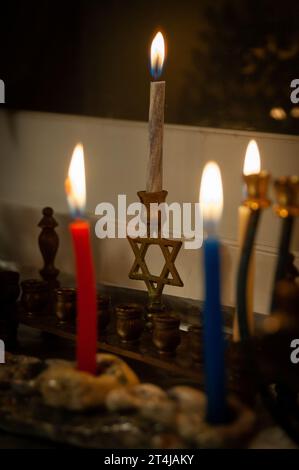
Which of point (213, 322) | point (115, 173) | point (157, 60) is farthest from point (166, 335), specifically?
point (115, 173)

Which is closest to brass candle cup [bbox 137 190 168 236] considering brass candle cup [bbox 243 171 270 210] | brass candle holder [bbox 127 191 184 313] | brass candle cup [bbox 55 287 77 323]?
brass candle holder [bbox 127 191 184 313]

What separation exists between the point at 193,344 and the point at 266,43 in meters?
0.40

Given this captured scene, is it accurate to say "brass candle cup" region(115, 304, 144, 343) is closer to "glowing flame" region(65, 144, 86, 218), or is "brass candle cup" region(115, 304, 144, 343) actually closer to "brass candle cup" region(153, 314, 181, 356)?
"brass candle cup" region(153, 314, 181, 356)

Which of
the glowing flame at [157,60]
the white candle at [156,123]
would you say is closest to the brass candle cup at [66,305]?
the white candle at [156,123]

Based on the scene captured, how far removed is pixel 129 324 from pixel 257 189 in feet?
0.76

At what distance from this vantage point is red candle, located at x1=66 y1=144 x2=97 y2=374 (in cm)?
64

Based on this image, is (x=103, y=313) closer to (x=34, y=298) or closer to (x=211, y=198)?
(x=34, y=298)

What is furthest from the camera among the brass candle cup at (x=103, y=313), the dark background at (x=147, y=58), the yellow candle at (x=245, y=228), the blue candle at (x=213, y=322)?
the dark background at (x=147, y=58)

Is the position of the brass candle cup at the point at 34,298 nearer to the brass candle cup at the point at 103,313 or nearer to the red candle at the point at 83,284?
the brass candle cup at the point at 103,313

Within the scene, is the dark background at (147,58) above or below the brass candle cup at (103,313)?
above

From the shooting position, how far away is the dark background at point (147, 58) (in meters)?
0.93

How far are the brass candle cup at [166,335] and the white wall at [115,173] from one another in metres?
0.24

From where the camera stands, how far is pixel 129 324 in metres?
0.77

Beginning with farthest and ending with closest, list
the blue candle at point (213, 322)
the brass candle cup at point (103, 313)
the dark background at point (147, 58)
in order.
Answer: the dark background at point (147, 58) → the brass candle cup at point (103, 313) → the blue candle at point (213, 322)
